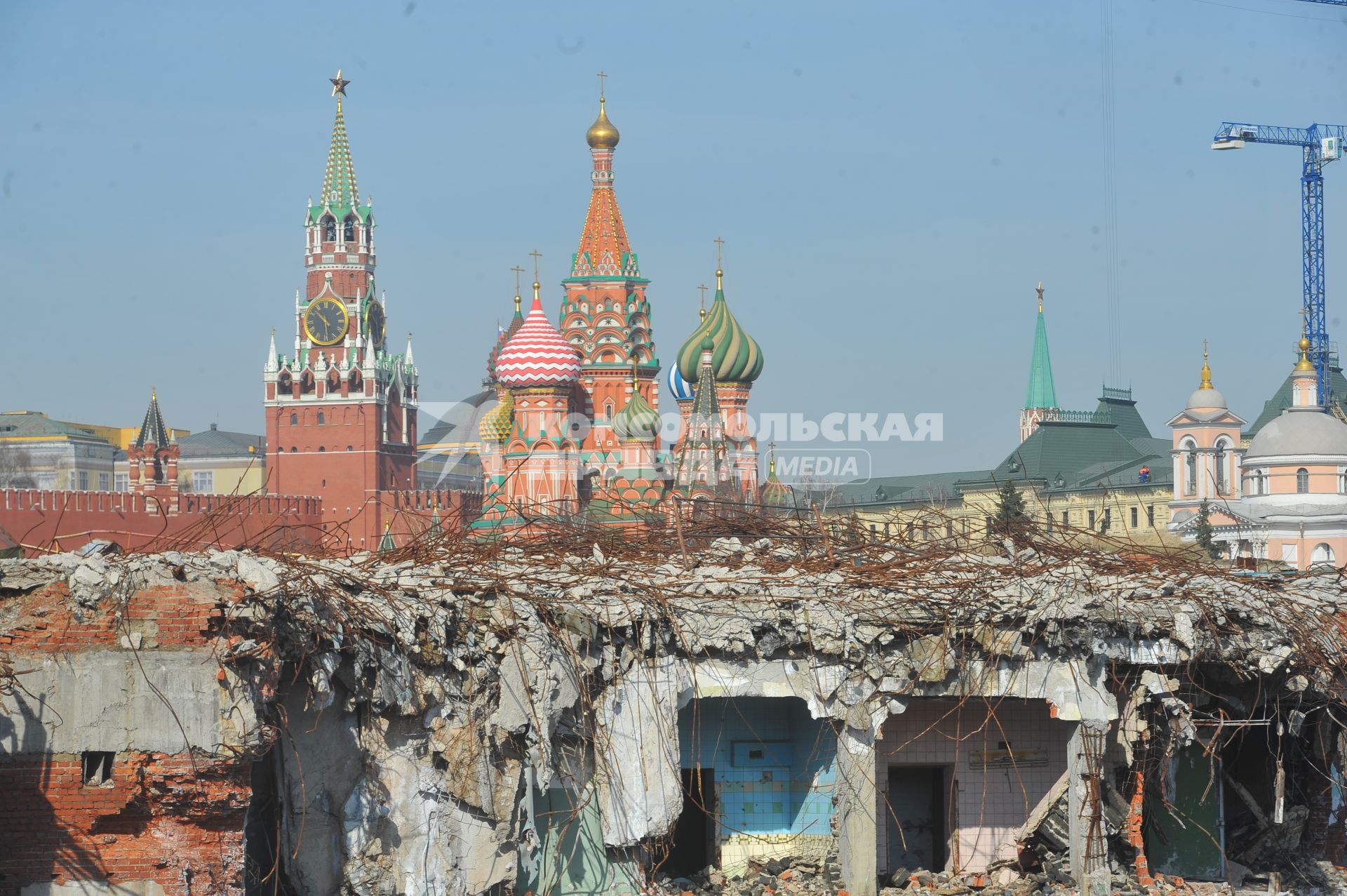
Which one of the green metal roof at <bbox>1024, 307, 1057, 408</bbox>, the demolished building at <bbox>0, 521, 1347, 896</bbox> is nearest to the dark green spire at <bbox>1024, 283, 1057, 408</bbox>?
the green metal roof at <bbox>1024, 307, 1057, 408</bbox>

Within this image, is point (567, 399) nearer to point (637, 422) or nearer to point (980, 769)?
point (637, 422)

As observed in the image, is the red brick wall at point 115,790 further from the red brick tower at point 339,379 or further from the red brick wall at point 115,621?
the red brick tower at point 339,379

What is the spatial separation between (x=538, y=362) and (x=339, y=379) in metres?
39.1

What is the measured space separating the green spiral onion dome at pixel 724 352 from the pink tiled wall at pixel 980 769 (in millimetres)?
52925

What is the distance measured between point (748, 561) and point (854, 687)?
1606mm

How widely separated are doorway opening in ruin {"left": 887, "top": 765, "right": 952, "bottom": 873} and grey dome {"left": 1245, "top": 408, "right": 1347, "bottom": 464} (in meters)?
53.4

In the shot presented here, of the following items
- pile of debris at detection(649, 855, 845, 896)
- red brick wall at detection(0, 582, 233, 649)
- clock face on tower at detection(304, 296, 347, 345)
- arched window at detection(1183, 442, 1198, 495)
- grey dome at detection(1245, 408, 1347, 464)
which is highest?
clock face on tower at detection(304, 296, 347, 345)

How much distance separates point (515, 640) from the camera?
12258mm

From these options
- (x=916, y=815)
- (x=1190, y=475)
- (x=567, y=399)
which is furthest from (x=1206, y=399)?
(x=916, y=815)

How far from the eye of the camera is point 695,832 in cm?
1456

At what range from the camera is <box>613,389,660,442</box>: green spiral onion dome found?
63344mm

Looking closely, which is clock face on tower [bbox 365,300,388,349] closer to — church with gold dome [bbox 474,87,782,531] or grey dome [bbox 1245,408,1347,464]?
church with gold dome [bbox 474,87,782,531]

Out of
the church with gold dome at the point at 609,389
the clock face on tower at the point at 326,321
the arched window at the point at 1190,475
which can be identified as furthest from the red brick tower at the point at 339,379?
the arched window at the point at 1190,475

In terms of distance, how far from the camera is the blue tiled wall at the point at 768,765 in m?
13.9
